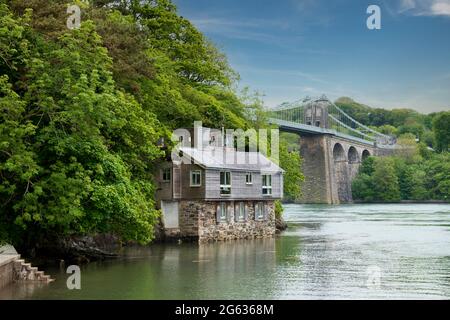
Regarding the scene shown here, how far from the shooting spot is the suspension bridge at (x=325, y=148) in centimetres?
10262

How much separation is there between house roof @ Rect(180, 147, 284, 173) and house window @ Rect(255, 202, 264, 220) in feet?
5.88

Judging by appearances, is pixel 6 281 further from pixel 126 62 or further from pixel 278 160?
pixel 278 160

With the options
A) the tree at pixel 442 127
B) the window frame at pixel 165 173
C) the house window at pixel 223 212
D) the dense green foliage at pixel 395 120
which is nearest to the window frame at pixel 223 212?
the house window at pixel 223 212

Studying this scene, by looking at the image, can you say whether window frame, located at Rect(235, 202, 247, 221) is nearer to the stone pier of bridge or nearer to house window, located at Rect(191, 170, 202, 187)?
house window, located at Rect(191, 170, 202, 187)

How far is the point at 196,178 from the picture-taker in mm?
35250

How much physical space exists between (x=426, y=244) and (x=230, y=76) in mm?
19343

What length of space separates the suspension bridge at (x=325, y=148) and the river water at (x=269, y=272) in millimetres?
56033

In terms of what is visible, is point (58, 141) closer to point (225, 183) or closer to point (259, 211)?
point (225, 183)

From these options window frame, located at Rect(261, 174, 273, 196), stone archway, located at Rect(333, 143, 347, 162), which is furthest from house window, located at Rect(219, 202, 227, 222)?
stone archway, located at Rect(333, 143, 347, 162)

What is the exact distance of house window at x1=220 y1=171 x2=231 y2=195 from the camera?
36.1 m

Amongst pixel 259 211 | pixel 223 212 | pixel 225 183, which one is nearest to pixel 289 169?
pixel 259 211

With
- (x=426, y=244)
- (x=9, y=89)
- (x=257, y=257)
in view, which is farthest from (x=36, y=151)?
(x=426, y=244)

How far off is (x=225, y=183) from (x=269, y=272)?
12.4 metres

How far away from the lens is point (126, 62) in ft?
96.5
